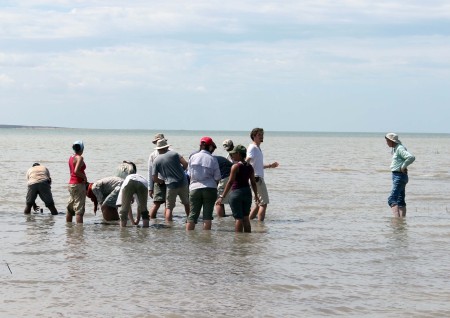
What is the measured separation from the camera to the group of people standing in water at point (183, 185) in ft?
40.0

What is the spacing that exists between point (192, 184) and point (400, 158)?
3.96 metres

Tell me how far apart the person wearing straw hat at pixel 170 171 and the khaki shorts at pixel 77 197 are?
1.23 meters

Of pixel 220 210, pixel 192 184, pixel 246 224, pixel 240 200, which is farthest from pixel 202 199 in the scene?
pixel 220 210

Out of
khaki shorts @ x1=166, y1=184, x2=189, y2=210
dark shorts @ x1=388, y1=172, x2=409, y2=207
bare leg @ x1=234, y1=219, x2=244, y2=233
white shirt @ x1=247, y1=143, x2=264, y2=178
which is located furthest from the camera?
dark shorts @ x1=388, y1=172, x2=409, y2=207

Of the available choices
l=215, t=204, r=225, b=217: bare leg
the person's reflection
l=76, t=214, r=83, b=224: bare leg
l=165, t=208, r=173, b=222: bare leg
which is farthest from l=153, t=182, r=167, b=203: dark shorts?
the person's reflection

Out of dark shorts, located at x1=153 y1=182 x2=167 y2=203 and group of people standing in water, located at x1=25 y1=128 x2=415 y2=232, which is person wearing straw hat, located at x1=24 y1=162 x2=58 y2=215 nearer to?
group of people standing in water, located at x1=25 y1=128 x2=415 y2=232

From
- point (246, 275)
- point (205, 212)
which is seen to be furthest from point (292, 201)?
point (246, 275)

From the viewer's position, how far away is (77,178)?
1307 centimetres

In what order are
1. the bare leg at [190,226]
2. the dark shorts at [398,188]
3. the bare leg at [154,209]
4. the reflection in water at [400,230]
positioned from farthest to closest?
the bare leg at [154,209] < the dark shorts at [398,188] < the bare leg at [190,226] < the reflection in water at [400,230]

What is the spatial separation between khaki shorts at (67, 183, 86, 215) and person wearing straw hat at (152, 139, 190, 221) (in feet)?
4.02

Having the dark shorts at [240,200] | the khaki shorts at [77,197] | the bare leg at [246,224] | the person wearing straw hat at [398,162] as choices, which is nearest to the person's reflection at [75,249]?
the khaki shorts at [77,197]

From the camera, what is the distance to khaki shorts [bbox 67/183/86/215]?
13125mm

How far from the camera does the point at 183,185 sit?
44.5 ft

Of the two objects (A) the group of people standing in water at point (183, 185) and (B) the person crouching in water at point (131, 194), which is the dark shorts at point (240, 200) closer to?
(A) the group of people standing in water at point (183, 185)
